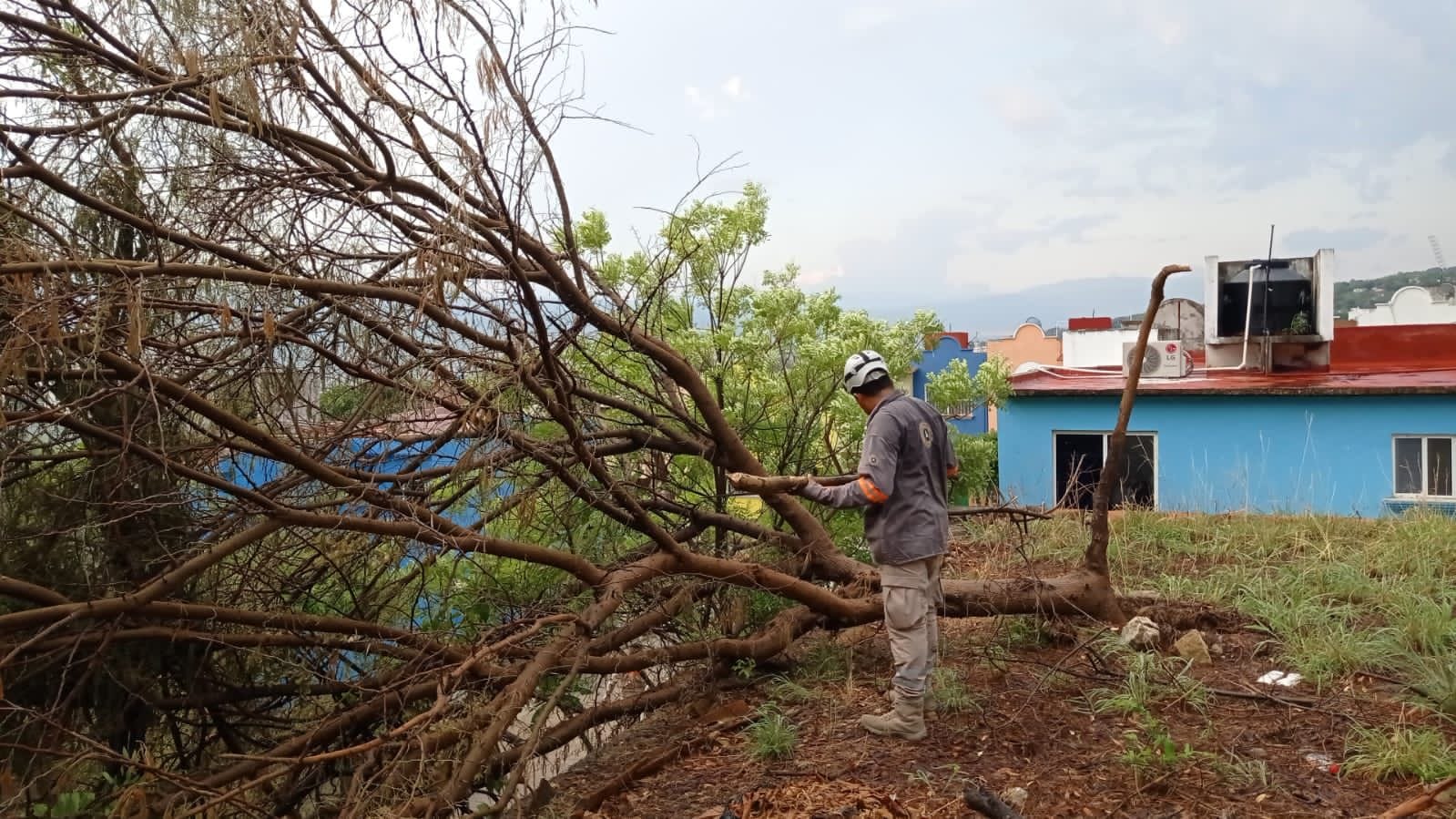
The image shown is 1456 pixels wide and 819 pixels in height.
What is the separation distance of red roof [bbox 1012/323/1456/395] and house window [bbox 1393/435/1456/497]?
2.29 ft

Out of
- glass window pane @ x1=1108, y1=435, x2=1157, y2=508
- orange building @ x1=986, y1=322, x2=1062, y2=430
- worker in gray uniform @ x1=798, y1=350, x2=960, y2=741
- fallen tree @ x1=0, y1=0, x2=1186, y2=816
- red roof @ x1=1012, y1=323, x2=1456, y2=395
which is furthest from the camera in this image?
orange building @ x1=986, y1=322, x2=1062, y2=430

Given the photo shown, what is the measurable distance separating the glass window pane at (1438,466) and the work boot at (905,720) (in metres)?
10.6

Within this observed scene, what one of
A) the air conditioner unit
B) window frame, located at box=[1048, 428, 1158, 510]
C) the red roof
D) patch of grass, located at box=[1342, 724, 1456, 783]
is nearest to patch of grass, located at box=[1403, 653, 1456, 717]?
patch of grass, located at box=[1342, 724, 1456, 783]

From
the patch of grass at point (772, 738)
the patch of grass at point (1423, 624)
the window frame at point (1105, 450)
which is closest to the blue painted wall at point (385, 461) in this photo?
the patch of grass at point (772, 738)

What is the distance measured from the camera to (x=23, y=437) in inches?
146

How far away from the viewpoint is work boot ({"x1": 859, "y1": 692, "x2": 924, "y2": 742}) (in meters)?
4.24

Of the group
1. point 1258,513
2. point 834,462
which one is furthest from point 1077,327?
point 834,462

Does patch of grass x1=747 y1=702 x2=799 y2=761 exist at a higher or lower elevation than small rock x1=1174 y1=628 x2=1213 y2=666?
lower

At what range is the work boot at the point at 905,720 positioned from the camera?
4242 mm

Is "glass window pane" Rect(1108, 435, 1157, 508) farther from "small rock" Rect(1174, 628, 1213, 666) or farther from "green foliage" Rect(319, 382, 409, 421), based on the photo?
"green foliage" Rect(319, 382, 409, 421)

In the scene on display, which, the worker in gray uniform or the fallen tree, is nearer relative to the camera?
the fallen tree

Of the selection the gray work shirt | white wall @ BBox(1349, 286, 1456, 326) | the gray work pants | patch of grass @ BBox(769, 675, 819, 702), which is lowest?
patch of grass @ BBox(769, 675, 819, 702)

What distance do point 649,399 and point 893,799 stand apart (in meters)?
2.64

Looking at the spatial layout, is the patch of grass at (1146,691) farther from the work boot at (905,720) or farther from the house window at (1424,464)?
the house window at (1424,464)
